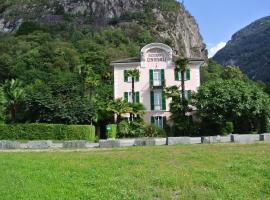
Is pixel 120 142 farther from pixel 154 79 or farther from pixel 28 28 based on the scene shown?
pixel 28 28

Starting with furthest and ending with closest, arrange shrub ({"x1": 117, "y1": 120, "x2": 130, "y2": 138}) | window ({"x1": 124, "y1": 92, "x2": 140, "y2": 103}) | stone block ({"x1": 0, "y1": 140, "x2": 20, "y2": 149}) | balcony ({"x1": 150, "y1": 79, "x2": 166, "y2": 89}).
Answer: window ({"x1": 124, "y1": 92, "x2": 140, "y2": 103}) → balcony ({"x1": 150, "y1": 79, "x2": 166, "y2": 89}) → shrub ({"x1": 117, "y1": 120, "x2": 130, "y2": 138}) → stone block ({"x1": 0, "y1": 140, "x2": 20, "y2": 149})

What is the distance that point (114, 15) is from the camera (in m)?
164

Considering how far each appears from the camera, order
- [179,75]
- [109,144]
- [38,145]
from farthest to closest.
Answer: [179,75] → [38,145] → [109,144]

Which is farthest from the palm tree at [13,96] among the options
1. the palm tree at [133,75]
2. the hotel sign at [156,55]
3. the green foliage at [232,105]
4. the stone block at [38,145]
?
the green foliage at [232,105]

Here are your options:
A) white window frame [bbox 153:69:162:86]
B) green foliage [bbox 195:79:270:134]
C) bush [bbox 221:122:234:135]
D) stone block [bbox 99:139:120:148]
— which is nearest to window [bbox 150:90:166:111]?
white window frame [bbox 153:69:162:86]

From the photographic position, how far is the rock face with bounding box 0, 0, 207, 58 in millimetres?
157150

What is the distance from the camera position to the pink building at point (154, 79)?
5422 centimetres

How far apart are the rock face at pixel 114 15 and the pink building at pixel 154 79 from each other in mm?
95573

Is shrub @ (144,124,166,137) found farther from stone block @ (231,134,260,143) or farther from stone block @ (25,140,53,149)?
stone block @ (25,140,53,149)

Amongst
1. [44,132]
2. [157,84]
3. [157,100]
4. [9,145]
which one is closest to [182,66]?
[157,84]

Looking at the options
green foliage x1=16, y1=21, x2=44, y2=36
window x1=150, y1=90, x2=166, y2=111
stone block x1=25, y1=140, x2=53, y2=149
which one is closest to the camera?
stone block x1=25, y1=140, x2=53, y2=149

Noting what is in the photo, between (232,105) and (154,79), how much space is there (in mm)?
12299

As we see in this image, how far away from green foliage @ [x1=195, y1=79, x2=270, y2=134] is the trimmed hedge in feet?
42.0

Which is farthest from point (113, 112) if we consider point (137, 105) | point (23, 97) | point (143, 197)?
point (143, 197)
